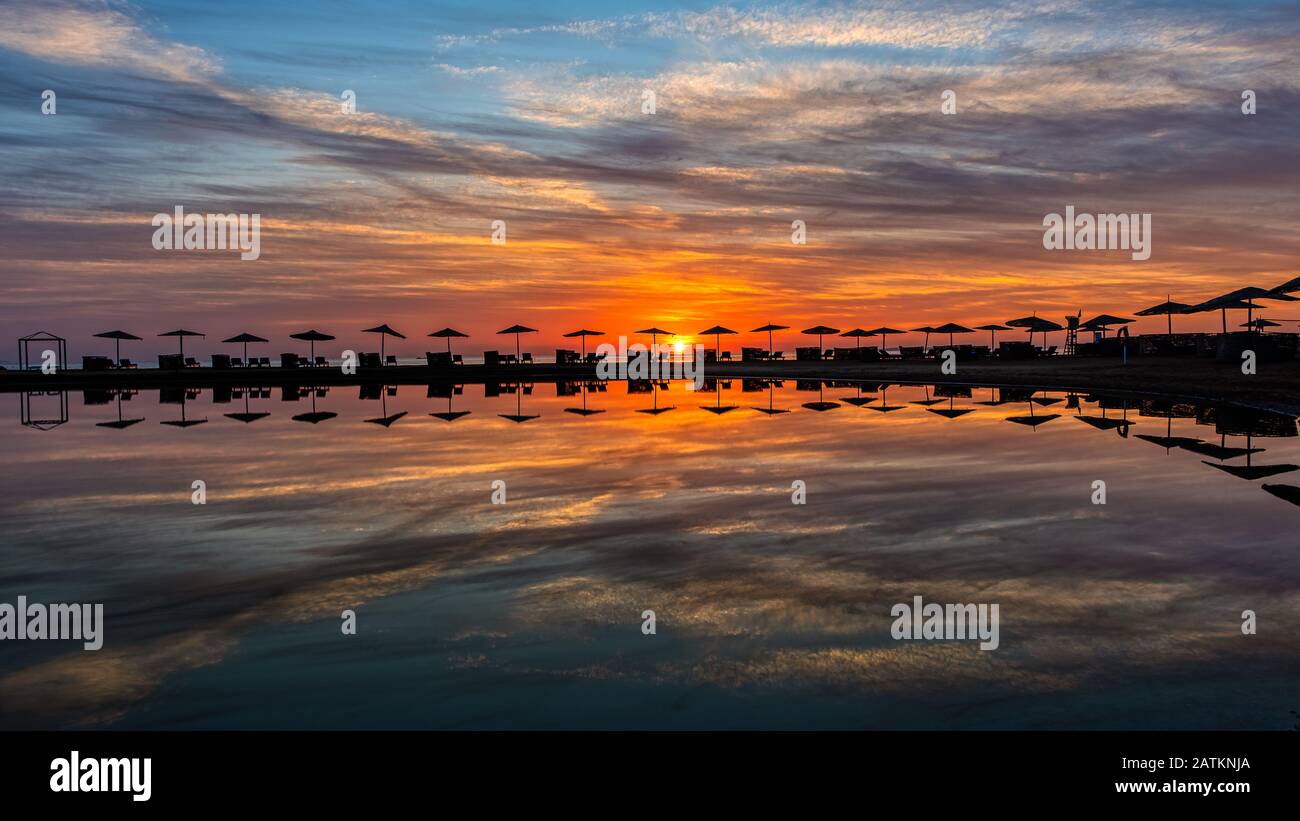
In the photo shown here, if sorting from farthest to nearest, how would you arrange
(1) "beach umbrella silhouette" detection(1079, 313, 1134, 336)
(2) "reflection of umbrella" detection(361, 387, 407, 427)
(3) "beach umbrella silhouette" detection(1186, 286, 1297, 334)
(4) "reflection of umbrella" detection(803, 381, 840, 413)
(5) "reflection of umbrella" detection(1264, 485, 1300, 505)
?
(1) "beach umbrella silhouette" detection(1079, 313, 1134, 336) < (3) "beach umbrella silhouette" detection(1186, 286, 1297, 334) < (4) "reflection of umbrella" detection(803, 381, 840, 413) < (2) "reflection of umbrella" detection(361, 387, 407, 427) < (5) "reflection of umbrella" detection(1264, 485, 1300, 505)

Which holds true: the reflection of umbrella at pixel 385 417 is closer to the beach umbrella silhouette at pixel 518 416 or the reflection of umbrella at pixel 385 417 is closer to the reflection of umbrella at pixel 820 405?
the beach umbrella silhouette at pixel 518 416

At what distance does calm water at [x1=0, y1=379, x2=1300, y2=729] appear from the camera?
489 cm

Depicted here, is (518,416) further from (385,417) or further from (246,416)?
(246,416)

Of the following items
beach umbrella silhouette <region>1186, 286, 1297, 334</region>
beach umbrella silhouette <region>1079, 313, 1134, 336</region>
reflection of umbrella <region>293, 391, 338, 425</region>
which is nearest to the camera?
reflection of umbrella <region>293, 391, 338, 425</region>

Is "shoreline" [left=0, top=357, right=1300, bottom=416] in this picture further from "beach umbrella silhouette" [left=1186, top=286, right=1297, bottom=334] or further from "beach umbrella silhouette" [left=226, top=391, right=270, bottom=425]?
"beach umbrella silhouette" [left=226, top=391, right=270, bottom=425]

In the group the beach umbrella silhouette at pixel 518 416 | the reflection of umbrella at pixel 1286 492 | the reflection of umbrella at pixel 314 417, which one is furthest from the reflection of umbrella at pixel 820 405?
the reflection of umbrella at pixel 1286 492

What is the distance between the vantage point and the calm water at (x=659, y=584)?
4895mm

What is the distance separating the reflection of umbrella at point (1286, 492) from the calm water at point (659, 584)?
7.1 inches

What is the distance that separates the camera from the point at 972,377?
43.2 meters

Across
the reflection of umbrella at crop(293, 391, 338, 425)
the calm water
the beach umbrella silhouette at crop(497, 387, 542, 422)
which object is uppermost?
the reflection of umbrella at crop(293, 391, 338, 425)

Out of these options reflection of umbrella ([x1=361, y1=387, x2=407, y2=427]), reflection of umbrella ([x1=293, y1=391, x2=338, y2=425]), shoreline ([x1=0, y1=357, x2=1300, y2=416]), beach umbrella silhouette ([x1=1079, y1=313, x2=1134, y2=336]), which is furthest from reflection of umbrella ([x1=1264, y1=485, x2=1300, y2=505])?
beach umbrella silhouette ([x1=1079, y1=313, x2=1134, y2=336])

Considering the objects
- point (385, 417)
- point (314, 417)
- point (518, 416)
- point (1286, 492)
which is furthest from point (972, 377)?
point (1286, 492)

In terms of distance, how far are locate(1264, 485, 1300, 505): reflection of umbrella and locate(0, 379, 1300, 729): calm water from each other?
0.59ft
